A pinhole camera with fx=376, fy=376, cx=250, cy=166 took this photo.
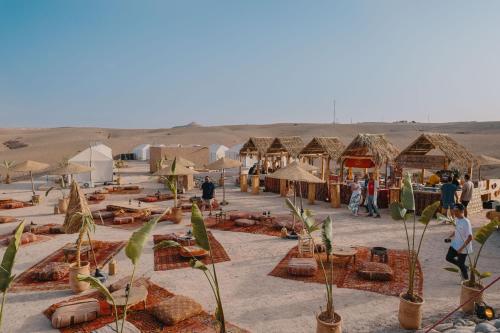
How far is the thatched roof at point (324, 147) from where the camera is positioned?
21672 mm

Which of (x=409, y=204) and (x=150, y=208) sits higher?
(x=409, y=204)

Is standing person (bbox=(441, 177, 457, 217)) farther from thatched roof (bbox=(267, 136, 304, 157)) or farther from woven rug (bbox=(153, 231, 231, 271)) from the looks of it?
thatched roof (bbox=(267, 136, 304, 157))

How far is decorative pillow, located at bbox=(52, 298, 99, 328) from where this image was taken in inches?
258

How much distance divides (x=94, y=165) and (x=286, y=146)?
13.8m

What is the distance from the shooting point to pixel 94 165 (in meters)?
26.9

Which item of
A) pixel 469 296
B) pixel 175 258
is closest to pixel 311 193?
pixel 175 258

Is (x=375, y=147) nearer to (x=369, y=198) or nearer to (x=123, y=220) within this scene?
(x=369, y=198)

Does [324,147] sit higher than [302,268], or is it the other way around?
[324,147]

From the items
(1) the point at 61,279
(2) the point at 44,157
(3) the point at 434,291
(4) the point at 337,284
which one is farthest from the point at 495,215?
(2) the point at 44,157

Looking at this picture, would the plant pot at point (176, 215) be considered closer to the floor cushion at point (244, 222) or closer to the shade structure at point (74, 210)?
the floor cushion at point (244, 222)

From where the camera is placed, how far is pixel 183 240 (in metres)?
11.5

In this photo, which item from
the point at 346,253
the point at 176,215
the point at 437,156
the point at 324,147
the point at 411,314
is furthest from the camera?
the point at 324,147

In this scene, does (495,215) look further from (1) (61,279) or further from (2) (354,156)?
(1) (61,279)

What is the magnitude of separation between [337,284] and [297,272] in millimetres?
986
